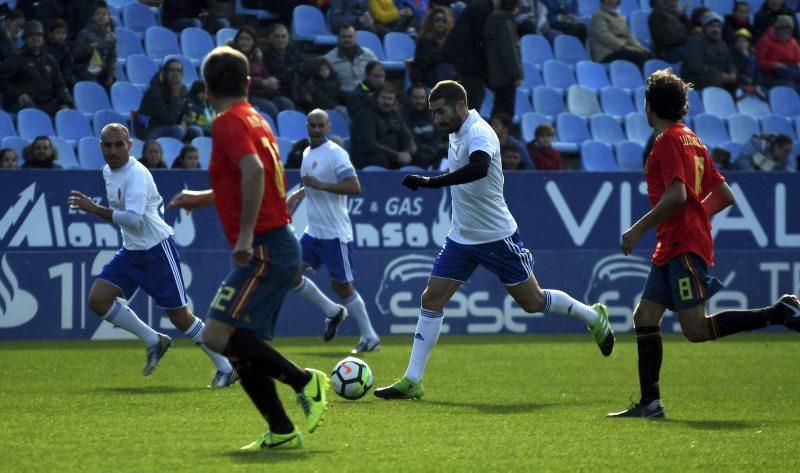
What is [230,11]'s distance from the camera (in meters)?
19.3

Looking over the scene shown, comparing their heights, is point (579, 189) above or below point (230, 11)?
below

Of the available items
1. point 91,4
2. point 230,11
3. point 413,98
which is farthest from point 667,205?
point 230,11

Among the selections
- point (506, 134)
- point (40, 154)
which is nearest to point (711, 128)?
point (506, 134)

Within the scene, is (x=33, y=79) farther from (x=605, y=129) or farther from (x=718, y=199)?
(x=718, y=199)

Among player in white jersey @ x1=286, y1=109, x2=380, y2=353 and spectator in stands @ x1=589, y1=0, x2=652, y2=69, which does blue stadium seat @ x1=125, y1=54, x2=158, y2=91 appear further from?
spectator in stands @ x1=589, y1=0, x2=652, y2=69

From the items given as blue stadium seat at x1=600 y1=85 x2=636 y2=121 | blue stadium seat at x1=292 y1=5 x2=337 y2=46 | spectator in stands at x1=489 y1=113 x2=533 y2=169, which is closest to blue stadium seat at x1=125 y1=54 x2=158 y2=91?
blue stadium seat at x1=292 y1=5 x2=337 y2=46

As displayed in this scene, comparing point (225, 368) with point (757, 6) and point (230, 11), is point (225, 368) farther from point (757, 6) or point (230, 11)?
point (757, 6)

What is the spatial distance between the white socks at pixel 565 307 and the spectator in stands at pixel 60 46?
893 centimetres

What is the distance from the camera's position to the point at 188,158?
619 inches

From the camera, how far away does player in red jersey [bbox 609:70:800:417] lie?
8.25 m

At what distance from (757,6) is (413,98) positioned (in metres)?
7.94

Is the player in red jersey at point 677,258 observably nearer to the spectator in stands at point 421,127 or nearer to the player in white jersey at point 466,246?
the player in white jersey at point 466,246

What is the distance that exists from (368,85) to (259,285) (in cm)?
1107

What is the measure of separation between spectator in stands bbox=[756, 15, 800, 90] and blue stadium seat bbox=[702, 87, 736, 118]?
0.88 metres
